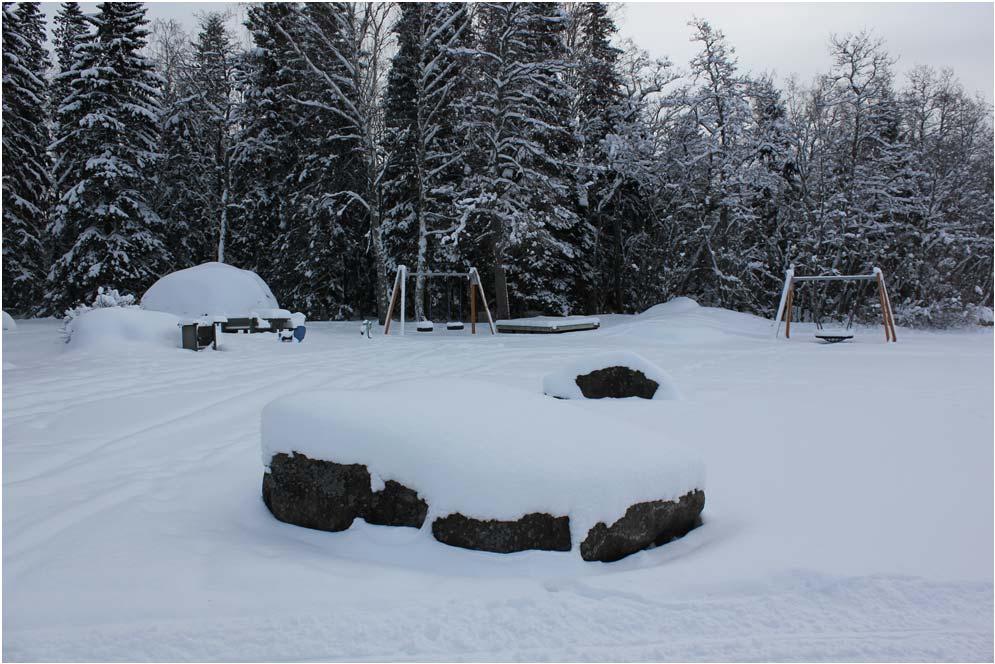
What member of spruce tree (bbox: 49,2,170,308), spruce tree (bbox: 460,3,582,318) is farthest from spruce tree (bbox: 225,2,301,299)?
spruce tree (bbox: 460,3,582,318)

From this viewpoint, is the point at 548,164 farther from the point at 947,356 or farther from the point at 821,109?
the point at 947,356

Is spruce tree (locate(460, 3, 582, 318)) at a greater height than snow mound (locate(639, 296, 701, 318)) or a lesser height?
greater

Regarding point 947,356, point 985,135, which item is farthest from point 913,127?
point 947,356

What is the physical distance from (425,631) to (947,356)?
1180 centimetres

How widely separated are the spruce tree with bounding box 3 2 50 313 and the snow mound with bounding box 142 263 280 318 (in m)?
9.90

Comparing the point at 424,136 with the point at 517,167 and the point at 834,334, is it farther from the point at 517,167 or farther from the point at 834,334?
the point at 834,334

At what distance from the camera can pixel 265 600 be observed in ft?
8.32

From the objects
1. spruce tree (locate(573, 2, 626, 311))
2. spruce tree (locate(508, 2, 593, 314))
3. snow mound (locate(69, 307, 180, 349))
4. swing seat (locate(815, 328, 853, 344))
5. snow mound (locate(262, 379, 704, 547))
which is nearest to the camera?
snow mound (locate(262, 379, 704, 547))

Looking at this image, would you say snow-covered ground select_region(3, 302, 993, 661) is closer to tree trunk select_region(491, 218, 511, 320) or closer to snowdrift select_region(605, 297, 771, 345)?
snowdrift select_region(605, 297, 771, 345)

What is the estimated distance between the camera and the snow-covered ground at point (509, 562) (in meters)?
2.26

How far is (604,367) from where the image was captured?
261 inches

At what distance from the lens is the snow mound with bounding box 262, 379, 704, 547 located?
2863mm

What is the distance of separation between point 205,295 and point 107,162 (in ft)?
25.8

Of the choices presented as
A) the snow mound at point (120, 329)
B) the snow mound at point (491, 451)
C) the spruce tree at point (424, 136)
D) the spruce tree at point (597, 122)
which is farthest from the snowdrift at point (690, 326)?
the snow mound at point (491, 451)
